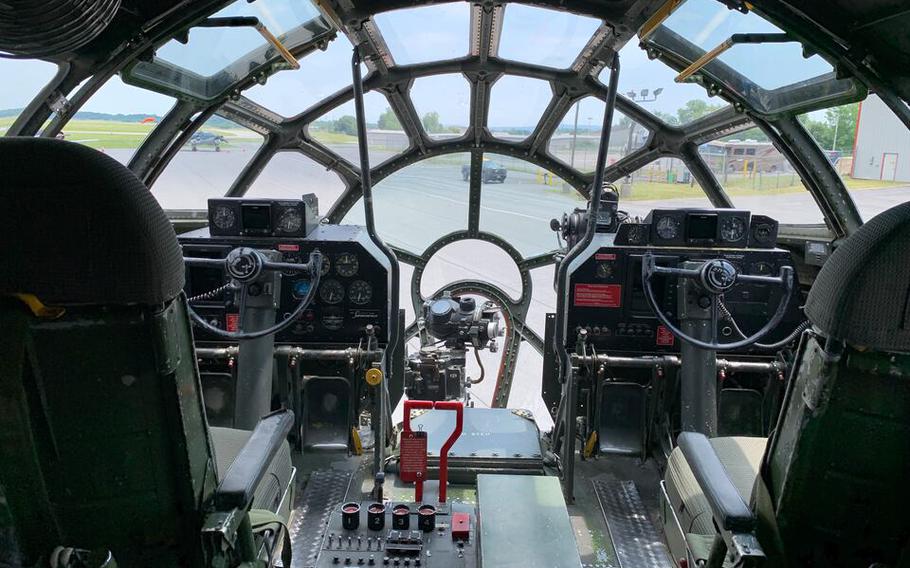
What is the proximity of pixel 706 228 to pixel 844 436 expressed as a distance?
85.4 inches

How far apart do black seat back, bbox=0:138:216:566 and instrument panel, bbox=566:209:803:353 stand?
241cm

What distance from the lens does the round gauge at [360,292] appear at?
3652mm

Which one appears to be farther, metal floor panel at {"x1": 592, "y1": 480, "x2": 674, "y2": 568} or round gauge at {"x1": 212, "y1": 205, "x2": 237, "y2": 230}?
round gauge at {"x1": 212, "y1": 205, "x2": 237, "y2": 230}

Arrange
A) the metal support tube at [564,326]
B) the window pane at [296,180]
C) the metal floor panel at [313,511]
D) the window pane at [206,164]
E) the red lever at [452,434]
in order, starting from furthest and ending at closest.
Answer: the window pane at [296,180], the window pane at [206,164], the metal support tube at [564,326], the metal floor panel at [313,511], the red lever at [452,434]

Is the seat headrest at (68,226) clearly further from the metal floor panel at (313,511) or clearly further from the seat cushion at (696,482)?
the metal floor panel at (313,511)

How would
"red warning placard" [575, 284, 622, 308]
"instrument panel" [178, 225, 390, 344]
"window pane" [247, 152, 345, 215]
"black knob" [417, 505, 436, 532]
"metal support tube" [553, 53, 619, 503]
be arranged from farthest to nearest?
"window pane" [247, 152, 345, 215] → "instrument panel" [178, 225, 390, 344] → "red warning placard" [575, 284, 622, 308] → "metal support tube" [553, 53, 619, 503] → "black knob" [417, 505, 436, 532]

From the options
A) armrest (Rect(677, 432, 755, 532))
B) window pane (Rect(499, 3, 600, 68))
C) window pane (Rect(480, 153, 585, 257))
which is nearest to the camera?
armrest (Rect(677, 432, 755, 532))

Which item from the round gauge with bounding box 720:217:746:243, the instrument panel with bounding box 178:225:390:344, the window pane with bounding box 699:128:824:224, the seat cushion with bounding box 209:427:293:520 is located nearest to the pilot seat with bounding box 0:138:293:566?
the seat cushion with bounding box 209:427:293:520

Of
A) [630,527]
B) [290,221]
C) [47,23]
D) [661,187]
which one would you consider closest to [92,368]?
[47,23]

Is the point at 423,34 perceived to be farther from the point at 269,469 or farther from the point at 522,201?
the point at 269,469

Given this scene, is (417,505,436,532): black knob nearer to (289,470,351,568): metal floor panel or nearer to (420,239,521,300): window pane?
(289,470,351,568): metal floor panel

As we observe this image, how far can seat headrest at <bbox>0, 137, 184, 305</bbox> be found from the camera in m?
1.13

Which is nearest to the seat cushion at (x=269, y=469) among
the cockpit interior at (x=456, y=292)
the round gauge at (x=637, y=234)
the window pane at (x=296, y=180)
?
the cockpit interior at (x=456, y=292)

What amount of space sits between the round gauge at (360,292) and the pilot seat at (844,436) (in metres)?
2.41
